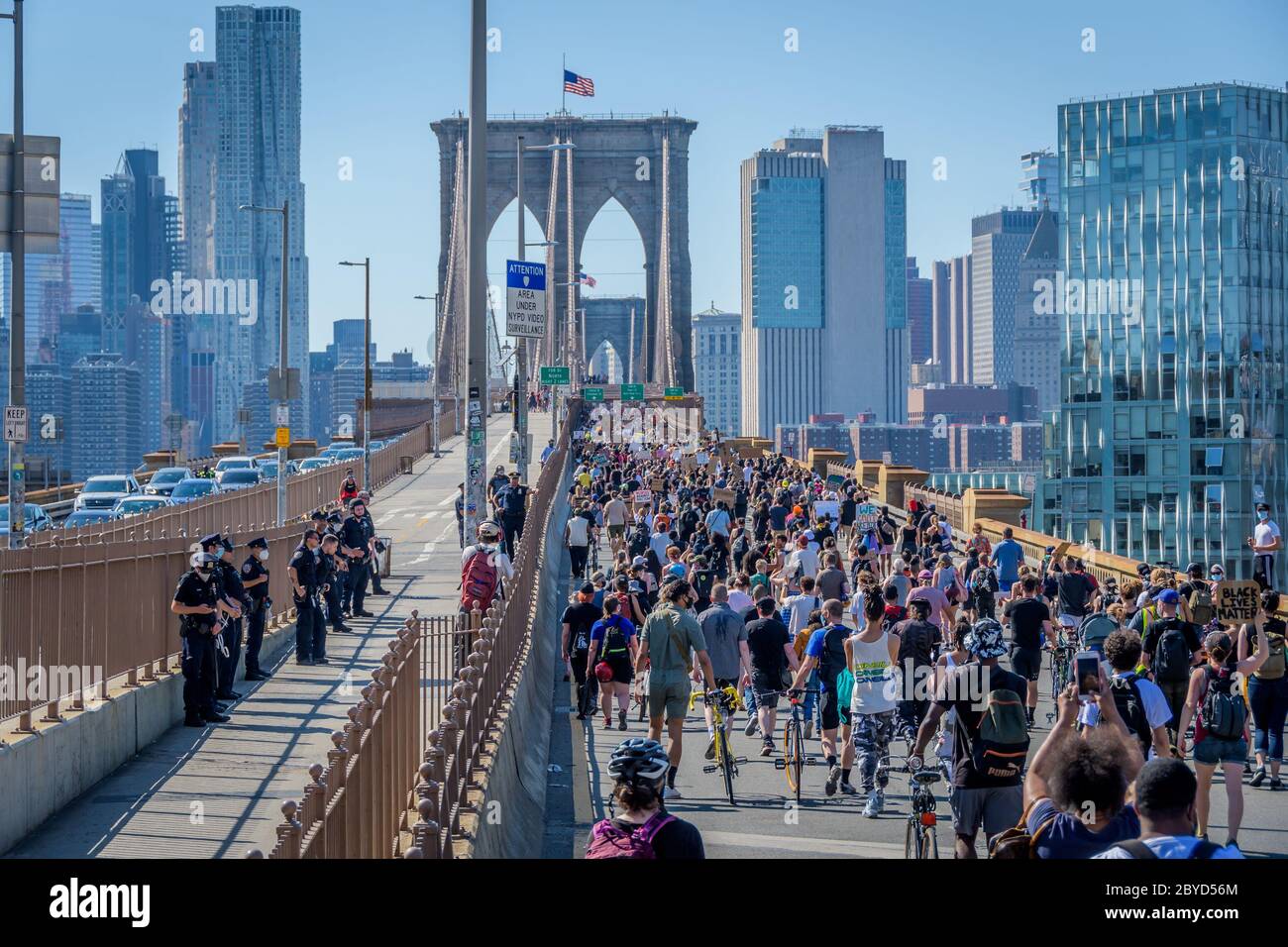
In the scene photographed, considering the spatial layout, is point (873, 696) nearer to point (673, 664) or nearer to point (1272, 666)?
point (673, 664)

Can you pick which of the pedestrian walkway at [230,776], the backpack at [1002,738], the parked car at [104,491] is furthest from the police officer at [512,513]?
the backpack at [1002,738]

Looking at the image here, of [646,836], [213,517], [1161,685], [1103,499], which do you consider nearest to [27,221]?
[213,517]

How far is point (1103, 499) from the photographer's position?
106m

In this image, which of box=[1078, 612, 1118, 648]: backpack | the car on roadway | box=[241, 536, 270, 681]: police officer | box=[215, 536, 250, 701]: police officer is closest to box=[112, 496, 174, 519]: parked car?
the car on roadway

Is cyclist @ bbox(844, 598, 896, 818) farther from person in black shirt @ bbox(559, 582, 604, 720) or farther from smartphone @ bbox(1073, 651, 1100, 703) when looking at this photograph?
person in black shirt @ bbox(559, 582, 604, 720)

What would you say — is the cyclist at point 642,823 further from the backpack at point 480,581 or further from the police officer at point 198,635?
the backpack at point 480,581

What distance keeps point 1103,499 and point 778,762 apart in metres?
93.6

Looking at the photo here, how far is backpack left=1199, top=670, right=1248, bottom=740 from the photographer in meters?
12.0

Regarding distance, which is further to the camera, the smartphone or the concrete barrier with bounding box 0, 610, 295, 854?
the concrete barrier with bounding box 0, 610, 295, 854

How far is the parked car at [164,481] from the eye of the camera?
45.2 meters

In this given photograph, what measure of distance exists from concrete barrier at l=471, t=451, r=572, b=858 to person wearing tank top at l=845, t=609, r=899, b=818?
239 cm

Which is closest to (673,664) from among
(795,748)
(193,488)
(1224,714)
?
(795,748)

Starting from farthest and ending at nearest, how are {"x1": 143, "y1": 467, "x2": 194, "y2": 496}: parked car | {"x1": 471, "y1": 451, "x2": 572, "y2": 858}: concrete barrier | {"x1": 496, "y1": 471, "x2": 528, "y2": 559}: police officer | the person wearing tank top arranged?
{"x1": 143, "y1": 467, "x2": 194, "y2": 496}: parked car → {"x1": 496, "y1": 471, "x2": 528, "y2": 559}: police officer → the person wearing tank top → {"x1": 471, "y1": 451, "x2": 572, "y2": 858}: concrete barrier

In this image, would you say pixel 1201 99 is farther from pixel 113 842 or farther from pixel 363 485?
pixel 113 842
